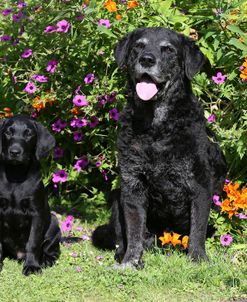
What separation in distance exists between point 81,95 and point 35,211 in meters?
1.46

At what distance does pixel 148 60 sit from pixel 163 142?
68 centimetres

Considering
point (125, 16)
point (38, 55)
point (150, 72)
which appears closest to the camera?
point (150, 72)

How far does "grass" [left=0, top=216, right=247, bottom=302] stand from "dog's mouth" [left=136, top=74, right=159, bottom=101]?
1311 mm

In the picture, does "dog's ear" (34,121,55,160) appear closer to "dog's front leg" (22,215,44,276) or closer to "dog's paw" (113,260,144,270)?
"dog's front leg" (22,215,44,276)

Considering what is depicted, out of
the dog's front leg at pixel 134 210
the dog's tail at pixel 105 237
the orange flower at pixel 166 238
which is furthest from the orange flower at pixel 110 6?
the orange flower at pixel 166 238

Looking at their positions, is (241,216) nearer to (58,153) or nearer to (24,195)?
(24,195)

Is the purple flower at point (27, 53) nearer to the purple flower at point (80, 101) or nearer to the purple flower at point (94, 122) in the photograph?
the purple flower at point (80, 101)

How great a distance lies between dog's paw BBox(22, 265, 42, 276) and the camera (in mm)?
5090

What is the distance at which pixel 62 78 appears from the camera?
6.50m

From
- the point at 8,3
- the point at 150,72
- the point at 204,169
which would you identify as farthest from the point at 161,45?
the point at 8,3

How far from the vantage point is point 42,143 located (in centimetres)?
539

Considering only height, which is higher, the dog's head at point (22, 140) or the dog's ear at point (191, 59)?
the dog's ear at point (191, 59)

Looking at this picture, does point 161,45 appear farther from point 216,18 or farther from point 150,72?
point 216,18

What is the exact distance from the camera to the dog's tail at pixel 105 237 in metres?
5.82
